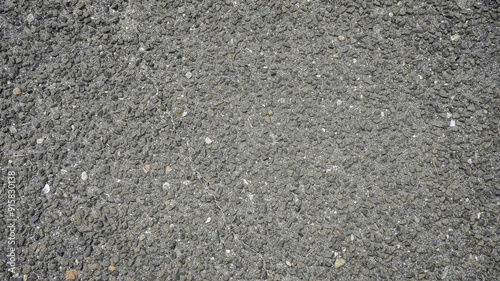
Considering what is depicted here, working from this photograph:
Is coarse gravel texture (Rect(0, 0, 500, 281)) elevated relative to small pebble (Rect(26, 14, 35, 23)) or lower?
lower

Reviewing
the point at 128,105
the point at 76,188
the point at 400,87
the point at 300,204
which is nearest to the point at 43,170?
the point at 76,188

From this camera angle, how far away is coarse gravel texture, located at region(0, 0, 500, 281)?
7.88ft

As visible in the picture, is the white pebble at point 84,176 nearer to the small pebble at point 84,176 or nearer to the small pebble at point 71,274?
the small pebble at point 84,176

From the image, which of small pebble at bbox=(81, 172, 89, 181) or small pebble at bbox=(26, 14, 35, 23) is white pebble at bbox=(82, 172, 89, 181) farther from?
small pebble at bbox=(26, 14, 35, 23)

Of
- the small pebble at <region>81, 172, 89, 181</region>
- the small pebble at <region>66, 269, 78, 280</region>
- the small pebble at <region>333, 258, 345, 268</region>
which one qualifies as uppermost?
the small pebble at <region>81, 172, 89, 181</region>

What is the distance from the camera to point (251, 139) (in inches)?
98.7

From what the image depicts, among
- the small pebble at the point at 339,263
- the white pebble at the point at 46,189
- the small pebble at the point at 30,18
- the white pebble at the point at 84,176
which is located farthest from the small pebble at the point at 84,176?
the small pebble at the point at 339,263

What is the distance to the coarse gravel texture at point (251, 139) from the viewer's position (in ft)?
7.88

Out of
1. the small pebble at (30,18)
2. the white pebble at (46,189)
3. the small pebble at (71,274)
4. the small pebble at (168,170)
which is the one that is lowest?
the small pebble at (71,274)

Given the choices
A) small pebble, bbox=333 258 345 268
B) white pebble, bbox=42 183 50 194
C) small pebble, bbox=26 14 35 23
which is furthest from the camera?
small pebble, bbox=26 14 35 23

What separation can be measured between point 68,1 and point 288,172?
68.9 inches

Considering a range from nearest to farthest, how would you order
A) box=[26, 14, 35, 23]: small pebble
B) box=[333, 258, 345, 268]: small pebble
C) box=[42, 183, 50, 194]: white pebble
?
box=[333, 258, 345, 268]: small pebble, box=[42, 183, 50, 194]: white pebble, box=[26, 14, 35, 23]: small pebble

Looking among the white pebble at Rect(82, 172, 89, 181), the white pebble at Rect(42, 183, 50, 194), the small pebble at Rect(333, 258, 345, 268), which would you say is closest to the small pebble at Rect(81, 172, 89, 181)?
the white pebble at Rect(82, 172, 89, 181)

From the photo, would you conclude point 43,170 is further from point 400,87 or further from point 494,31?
point 494,31
